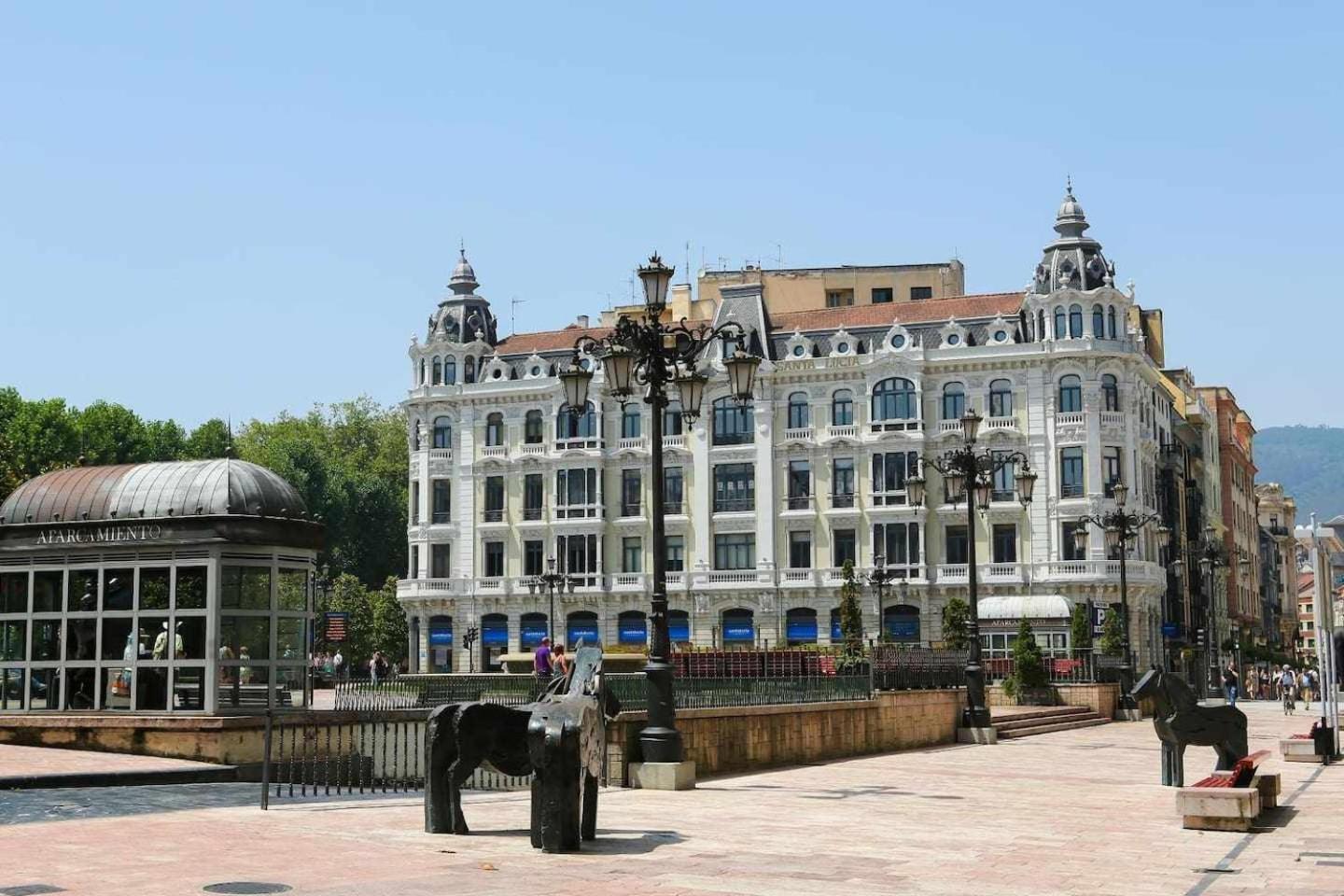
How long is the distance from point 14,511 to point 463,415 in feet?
164

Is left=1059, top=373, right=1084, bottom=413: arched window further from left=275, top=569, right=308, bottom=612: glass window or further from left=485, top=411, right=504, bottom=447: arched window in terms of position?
left=275, top=569, right=308, bottom=612: glass window

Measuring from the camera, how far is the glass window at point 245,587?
20.5m

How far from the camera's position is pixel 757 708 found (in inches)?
980

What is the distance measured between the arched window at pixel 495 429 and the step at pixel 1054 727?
34.4 m

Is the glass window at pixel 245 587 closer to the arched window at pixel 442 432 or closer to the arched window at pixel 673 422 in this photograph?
the arched window at pixel 673 422

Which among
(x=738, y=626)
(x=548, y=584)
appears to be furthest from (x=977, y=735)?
(x=738, y=626)

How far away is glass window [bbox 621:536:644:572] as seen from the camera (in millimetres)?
68562

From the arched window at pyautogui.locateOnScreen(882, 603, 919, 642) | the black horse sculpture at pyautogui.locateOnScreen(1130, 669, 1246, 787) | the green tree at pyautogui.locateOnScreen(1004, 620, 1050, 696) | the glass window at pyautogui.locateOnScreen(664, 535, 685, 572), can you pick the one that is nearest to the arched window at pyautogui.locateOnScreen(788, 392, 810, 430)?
the glass window at pyautogui.locateOnScreen(664, 535, 685, 572)

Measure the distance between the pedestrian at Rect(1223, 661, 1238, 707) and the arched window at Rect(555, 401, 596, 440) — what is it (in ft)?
89.4

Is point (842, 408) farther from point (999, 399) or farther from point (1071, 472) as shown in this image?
point (1071, 472)

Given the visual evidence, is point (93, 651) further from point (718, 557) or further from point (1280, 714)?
point (718, 557)

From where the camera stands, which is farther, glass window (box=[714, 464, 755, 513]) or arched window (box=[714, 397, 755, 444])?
arched window (box=[714, 397, 755, 444])

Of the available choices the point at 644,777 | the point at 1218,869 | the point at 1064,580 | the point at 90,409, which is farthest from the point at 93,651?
the point at 90,409

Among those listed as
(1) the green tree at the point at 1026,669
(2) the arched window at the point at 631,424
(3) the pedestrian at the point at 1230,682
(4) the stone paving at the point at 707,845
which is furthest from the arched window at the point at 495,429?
(4) the stone paving at the point at 707,845
